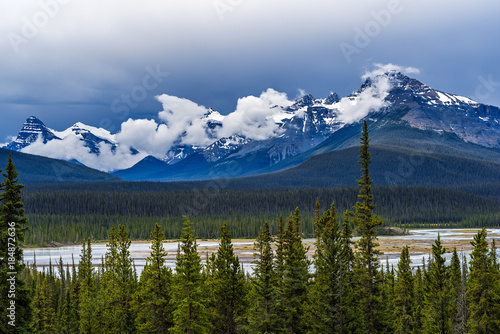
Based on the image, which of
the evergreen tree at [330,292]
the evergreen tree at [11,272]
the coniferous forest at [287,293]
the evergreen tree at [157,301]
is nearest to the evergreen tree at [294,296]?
the coniferous forest at [287,293]

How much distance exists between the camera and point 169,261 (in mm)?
124125

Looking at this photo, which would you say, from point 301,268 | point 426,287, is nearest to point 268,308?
point 301,268

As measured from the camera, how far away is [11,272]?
90.0 feet

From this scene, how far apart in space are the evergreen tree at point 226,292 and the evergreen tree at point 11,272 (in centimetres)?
1652

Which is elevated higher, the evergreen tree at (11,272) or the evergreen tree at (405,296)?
the evergreen tree at (11,272)

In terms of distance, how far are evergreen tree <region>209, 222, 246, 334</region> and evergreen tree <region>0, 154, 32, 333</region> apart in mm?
16521

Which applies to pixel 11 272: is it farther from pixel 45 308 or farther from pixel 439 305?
→ pixel 45 308

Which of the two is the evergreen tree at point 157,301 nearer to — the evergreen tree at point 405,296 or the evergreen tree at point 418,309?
the evergreen tree at point 405,296

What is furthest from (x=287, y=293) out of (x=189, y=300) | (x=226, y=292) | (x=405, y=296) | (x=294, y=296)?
(x=405, y=296)

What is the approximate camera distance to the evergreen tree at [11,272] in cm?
2747

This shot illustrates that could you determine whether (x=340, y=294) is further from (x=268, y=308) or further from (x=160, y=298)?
(x=160, y=298)

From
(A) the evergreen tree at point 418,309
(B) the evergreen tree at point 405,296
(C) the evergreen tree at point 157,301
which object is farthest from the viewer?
(B) the evergreen tree at point 405,296

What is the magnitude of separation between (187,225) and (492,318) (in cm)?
2564

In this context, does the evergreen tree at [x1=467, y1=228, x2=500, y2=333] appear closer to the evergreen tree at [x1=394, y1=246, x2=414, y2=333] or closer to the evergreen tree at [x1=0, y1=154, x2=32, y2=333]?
the evergreen tree at [x1=394, y1=246, x2=414, y2=333]
